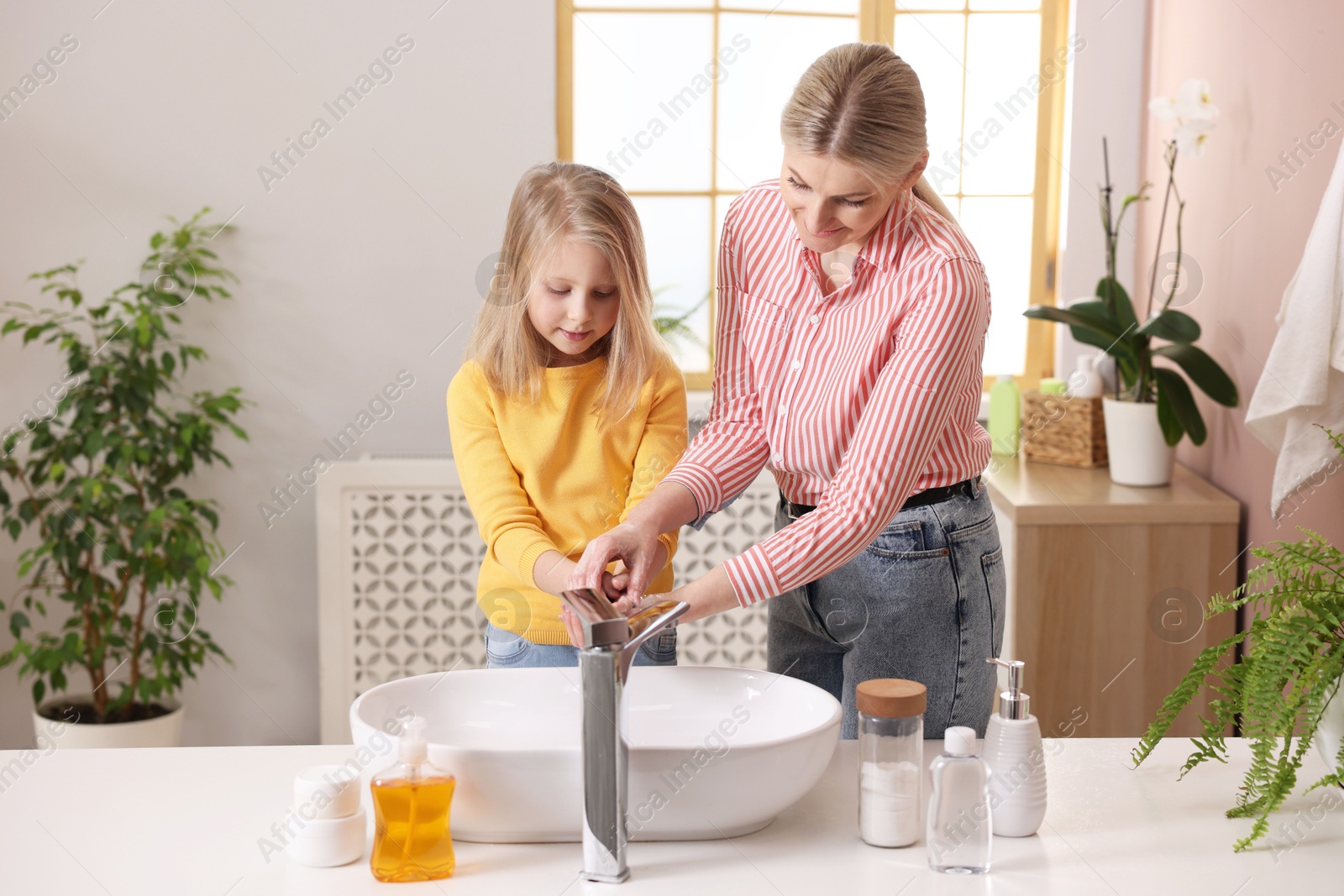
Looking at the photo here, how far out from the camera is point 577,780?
92 cm

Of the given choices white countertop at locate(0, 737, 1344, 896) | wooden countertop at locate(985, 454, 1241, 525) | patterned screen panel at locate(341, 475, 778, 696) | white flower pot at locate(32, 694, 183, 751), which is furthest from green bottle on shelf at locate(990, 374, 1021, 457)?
white flower pot at locate(32, 694, 183, 751)

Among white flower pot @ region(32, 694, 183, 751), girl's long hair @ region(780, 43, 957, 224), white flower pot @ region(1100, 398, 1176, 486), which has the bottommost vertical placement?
white flower pot @ region(32, 694, 183, 751)

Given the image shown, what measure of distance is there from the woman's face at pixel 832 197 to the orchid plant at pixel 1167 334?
1183 millimetres

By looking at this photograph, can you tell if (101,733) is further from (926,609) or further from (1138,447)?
(1138,447)

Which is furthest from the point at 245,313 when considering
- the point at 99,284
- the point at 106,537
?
the point at 106,537

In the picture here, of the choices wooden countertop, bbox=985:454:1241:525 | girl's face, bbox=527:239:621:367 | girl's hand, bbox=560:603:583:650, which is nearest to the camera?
girl's hand, bbox=560:603:583:650

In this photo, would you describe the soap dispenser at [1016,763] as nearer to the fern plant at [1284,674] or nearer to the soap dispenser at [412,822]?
the fern plant at [1284,674]

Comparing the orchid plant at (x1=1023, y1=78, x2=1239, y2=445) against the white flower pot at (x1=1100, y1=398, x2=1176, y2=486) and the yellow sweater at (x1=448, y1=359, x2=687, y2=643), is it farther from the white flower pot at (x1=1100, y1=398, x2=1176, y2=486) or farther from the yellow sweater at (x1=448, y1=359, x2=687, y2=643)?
the yellow sweater at (x1=448, y1=359, x2=687, y2=643)

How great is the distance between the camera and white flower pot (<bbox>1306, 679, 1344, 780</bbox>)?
0.97 meters

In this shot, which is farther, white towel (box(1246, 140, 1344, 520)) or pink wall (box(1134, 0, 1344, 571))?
pink wall (box(1134, 0, 1344, 571))

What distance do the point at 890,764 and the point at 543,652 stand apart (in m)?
0.49

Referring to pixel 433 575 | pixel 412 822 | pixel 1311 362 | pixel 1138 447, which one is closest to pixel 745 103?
pixel 1138 447

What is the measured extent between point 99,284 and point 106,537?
0.55 meters

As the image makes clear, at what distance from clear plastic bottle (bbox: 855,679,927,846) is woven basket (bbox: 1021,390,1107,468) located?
160cm
